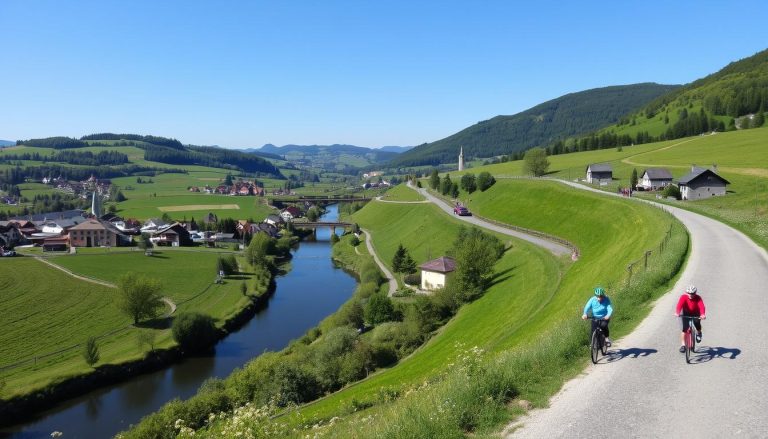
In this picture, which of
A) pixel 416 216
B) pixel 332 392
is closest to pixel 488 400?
pixel 332 392

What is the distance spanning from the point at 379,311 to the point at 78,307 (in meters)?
34.7

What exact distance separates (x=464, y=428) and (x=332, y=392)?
23.1 metres

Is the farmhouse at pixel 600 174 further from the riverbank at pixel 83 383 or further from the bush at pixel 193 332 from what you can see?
the bush at pixel 193 332

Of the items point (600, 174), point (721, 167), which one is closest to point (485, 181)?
point (600, 174)

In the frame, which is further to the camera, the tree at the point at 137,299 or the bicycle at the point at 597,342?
the tree at the point at 137,299

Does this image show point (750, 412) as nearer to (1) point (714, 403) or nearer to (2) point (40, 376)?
(1) point (714, 403)

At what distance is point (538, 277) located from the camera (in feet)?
127

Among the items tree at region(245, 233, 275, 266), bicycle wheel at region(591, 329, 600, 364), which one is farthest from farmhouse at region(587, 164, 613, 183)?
bicycle wheel at region(591, 329, 600, 364)

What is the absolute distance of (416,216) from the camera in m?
96.1

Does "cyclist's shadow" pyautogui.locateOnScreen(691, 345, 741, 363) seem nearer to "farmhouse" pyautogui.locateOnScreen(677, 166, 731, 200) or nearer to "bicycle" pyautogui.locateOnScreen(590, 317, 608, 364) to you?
"bicycle" pyautogui.locateOnScreen(590, 317, 608, 364)

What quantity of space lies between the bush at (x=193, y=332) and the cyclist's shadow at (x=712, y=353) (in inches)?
1809

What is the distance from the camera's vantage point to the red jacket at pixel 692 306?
39.1 feet

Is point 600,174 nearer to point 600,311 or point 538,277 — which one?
point 538,277

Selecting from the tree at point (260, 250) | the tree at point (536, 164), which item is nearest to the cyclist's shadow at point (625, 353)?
the tree at point (260, 250)
